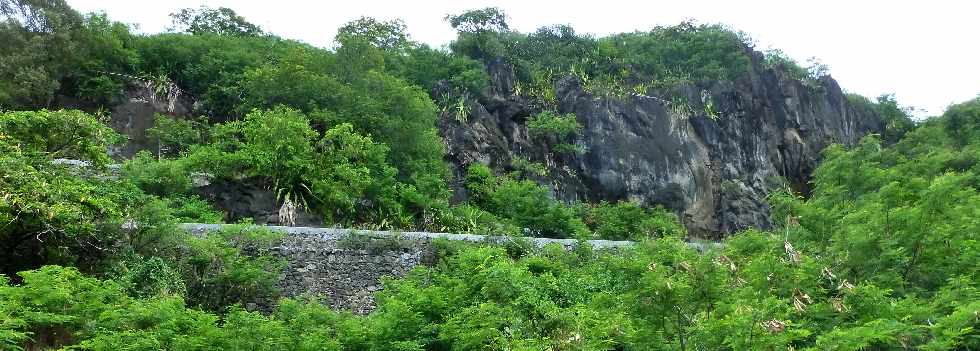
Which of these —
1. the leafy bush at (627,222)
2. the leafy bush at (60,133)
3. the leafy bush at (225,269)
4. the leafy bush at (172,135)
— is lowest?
the leafy bush at (225,269)

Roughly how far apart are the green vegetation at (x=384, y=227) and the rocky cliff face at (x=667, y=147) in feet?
2.68

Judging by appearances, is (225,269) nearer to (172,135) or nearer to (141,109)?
(172,135)

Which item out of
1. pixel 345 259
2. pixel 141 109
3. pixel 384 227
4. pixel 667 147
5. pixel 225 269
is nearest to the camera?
pixel 225 269

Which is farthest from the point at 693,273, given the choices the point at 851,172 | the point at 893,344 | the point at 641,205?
the point at 641,205

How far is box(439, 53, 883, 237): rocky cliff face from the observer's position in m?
26.6

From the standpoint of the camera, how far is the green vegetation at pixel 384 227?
347 inches

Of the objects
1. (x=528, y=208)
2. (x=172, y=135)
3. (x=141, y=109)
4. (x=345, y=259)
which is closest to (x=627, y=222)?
(x=528, y=208)

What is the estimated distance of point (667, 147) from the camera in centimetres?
2777

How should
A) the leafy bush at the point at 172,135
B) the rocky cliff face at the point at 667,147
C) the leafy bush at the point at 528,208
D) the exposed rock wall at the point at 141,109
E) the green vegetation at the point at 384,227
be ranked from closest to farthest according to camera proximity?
the green vegetation at the point at 384,227 → the leafy bush at the point at 528,208 → the leafy bush at the point at 172,135 → the exposed rock wall at the point at 141,109 → the rocky cliff face at the point at 667,147

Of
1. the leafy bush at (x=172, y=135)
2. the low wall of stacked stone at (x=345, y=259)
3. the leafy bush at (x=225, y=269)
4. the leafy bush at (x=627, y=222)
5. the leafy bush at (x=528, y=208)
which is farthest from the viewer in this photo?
the leafy bush at (x=627, y=222)

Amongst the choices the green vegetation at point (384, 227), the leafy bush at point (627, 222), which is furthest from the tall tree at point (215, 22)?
the leafy bush at point (627, 222)

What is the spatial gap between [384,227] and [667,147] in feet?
44.3

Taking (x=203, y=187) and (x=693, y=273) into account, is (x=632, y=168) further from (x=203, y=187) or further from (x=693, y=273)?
(x=693, y=273)

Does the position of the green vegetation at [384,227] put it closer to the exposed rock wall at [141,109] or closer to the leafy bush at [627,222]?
the leafy bush at [627,222]
